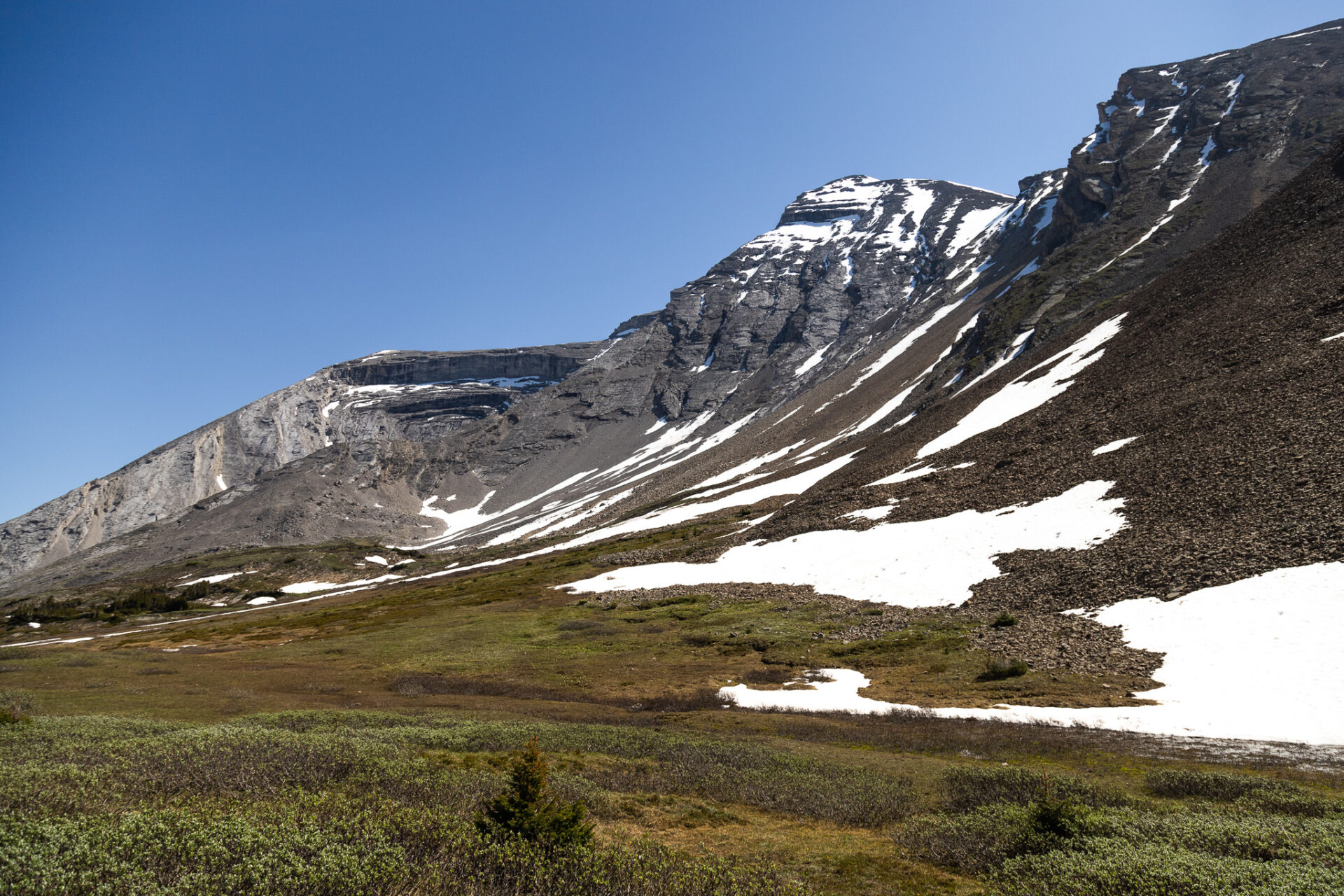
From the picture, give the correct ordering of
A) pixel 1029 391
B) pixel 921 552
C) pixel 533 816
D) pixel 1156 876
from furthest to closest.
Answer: pixel 1029 391, pixel 921 552, pixel 533 816, pixel 1156 876

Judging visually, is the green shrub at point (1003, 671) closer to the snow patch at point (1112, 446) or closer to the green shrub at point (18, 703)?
the snow patch at point (1112, 446)

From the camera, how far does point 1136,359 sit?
60281mm

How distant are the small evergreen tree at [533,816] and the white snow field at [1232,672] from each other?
18132 millimetres

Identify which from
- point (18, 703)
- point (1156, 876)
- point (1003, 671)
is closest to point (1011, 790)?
point (1156, 876)

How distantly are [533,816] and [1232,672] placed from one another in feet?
80.2

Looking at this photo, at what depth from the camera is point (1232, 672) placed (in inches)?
852

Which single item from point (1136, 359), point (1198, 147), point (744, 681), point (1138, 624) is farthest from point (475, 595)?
point (1198, 147)

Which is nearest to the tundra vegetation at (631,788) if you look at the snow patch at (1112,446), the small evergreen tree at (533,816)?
the small evergreen tree at (533,816)

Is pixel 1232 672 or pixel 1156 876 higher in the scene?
pixel 1156 876

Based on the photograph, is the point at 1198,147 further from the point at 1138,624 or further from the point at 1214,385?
the point at 1138,624

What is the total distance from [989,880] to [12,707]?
30.7m

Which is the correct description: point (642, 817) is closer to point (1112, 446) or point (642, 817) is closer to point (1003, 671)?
point (1003, 671)

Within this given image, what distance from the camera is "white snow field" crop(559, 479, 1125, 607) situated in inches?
1528

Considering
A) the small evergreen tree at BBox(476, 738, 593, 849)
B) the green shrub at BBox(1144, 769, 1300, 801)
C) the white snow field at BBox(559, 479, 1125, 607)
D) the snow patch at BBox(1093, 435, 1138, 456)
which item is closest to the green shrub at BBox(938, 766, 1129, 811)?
the green shrub at BBox(1144, 769, 1300, 801)
